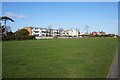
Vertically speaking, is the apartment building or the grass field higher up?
the apartment building

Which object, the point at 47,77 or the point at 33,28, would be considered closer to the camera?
the point at 47,77

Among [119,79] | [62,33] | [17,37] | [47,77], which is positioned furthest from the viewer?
[62,33]

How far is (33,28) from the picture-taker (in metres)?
139

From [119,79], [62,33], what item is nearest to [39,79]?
[119,79]

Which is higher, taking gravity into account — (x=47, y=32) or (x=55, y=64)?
(x=47, y=32)

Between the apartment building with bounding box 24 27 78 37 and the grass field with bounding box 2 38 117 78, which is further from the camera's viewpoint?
the apartment building with bounding box 24 27 78 37

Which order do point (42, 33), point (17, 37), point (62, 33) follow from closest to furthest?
point (17, 37) < point (42, 33) < point (62, 33)

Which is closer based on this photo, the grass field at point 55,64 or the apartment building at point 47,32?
the grass field at point 55,64

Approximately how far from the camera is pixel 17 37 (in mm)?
75625

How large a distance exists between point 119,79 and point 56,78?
8.24 feet

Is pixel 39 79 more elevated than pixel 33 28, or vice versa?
pixel 33 28

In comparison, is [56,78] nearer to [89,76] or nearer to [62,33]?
[89,76]

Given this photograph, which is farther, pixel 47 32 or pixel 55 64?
pixel 47 32

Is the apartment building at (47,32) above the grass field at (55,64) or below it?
above
